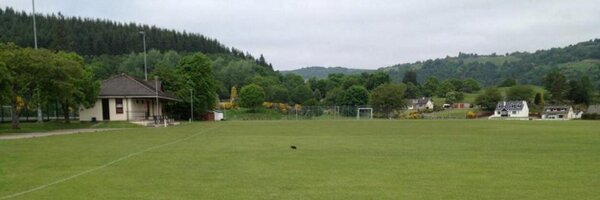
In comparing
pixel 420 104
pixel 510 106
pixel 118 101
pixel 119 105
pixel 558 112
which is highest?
pixel 118 101

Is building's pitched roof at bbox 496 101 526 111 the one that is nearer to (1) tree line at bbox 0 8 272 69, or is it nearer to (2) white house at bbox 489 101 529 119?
(2) white house at bbox 489 101 529 119

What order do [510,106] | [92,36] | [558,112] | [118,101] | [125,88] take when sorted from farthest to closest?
[92,36] < [510,106] < [558,112] < [125,88] < [118,101]

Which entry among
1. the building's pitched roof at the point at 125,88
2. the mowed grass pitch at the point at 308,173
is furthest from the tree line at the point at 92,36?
the mowed grass pitch at the point at 308,173

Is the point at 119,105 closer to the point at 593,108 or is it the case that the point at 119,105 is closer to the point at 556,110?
the point at 556,110

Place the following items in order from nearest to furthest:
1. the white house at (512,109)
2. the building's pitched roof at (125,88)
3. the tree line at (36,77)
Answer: the tree line at (36,77) → the building's pitched roof at (125,88) → the white house at (512,109)

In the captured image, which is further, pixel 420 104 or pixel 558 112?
pixel 420 104

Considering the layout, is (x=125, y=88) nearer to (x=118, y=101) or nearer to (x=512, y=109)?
(x=118, y=101)

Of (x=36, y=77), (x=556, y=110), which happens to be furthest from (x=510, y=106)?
(x=36, y=77)

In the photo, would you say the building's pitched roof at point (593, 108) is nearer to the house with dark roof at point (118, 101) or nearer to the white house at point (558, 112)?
the white house at point (558, 112)

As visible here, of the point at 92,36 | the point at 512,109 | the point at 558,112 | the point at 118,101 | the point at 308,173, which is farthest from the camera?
the point at 92,36

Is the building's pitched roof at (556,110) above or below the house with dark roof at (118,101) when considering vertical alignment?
below

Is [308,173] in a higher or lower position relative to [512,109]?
higher

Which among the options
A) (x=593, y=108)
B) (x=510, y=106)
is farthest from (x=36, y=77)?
(x=593, y=108)

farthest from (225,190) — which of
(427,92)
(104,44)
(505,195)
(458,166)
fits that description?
(427,92)
